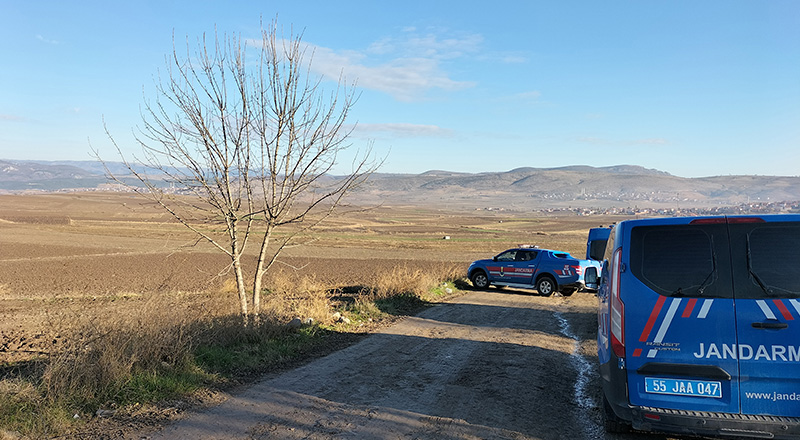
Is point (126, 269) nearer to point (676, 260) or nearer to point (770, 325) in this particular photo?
point (676, 260)

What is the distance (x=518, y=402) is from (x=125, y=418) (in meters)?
4.22

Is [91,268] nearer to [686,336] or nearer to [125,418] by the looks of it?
[125,418]

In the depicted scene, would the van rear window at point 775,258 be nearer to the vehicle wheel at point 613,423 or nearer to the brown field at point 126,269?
the vehicle wheel at point 613,423

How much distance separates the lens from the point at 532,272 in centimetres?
1920

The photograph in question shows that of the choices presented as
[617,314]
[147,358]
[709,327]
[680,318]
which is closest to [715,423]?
[709,327]

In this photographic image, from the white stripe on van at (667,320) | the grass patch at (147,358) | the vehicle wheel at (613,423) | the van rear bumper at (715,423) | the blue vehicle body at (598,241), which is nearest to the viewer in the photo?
the van rear bumper at (715,423)

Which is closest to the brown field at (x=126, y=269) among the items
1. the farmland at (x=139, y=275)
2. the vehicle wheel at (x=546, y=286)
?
the farmland at (x=139, y=275)

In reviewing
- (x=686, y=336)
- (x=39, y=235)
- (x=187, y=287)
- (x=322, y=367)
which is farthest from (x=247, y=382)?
(x=39, y=235)

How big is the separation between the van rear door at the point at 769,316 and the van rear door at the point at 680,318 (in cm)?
9

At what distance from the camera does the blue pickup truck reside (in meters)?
18.5

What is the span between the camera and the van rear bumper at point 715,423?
421cm

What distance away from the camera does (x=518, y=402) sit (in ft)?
20.5

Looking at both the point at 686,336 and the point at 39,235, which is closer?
the point at 686,336

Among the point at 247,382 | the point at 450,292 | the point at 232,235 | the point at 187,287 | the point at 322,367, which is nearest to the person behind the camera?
the point at 247,382
